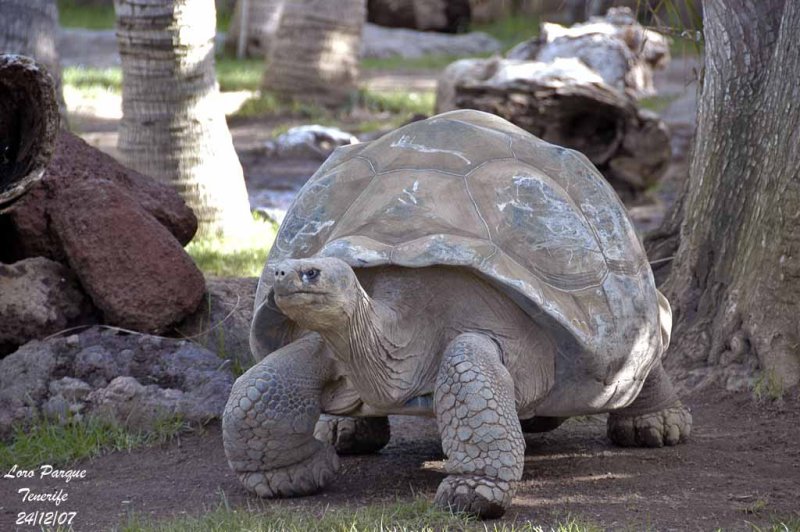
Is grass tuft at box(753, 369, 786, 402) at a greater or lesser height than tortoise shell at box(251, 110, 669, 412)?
lesser

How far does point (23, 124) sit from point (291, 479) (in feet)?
5.87

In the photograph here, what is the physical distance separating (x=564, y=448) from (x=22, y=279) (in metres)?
2.18

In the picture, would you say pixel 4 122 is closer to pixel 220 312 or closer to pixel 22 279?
pixel 22 279

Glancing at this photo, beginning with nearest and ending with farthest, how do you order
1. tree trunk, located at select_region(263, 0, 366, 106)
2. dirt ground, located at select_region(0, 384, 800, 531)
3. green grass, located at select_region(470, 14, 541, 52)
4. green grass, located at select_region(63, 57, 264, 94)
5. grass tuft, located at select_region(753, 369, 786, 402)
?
dirt ground, located at select_region(0, 384, 800, 531), grass tuft, located at select_region(753, 369, 786, 402), tree trunk, located at select_region(263, 0, 366, 106), green grass, located at select_region(63, 57, 264, 94), green grass, located at select_region(470, 14, 541, 52)

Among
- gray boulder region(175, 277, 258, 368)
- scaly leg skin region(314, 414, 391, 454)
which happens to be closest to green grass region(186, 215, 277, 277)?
gray boulder region(175, 277, 258, 368)

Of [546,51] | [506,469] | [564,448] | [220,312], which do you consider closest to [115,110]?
[546,51]

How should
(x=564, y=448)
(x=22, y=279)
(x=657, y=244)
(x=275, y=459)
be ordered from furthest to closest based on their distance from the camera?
1. (x=657, y=244)
2. (x=22, y=279)
3. (x=564, y=448)
4. (x=275, y=459)

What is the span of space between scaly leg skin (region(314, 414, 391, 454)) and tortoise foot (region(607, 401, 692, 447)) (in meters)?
0.85

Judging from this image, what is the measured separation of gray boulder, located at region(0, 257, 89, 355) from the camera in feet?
14.2

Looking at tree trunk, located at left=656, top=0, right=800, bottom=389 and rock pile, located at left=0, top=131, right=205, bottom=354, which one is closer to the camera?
tree trunk, located at left=656, top=0, right=800, bottom=389

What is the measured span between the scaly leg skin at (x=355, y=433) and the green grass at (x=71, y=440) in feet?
1.99

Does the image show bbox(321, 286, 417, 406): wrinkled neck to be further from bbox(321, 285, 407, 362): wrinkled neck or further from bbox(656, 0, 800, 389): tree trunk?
bbox(656, 0, 800, 389): tree trunk

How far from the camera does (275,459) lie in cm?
328

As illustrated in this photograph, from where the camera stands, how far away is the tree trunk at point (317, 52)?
36.7ft
